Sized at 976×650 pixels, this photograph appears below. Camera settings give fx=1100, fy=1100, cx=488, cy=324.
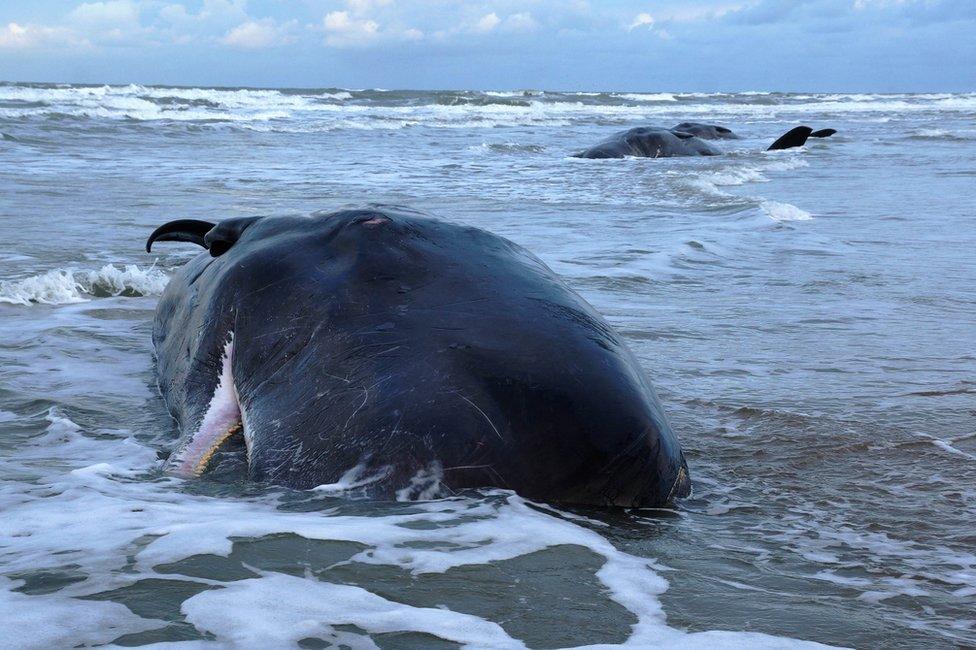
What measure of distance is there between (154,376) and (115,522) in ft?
7.84

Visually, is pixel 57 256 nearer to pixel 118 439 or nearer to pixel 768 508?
Result: pixel 118 439

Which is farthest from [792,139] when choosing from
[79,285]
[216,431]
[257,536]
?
[257,536]

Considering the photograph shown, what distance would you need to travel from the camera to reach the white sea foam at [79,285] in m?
7.03

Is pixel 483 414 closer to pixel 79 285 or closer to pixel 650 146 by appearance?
pixel 79 285

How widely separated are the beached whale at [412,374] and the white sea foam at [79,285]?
126 inches

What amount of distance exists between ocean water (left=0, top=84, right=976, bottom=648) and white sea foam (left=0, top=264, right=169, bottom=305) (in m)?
0.02

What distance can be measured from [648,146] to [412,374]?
19.1m

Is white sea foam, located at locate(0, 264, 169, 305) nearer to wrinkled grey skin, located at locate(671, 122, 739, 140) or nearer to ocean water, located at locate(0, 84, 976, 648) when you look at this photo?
ocean water, located at locate(0, 84, 976, 648)

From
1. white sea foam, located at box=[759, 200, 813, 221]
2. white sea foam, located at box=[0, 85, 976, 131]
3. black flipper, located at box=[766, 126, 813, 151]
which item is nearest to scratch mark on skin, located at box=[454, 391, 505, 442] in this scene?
white sea foam, located at box=[759, 200, 813, 221]

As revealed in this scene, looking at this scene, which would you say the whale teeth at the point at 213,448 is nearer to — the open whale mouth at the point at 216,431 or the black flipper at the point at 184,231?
the open whale mouth at the point at 216,431

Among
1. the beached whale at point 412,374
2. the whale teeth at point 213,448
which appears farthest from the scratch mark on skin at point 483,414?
the whale teeth at point 213,448

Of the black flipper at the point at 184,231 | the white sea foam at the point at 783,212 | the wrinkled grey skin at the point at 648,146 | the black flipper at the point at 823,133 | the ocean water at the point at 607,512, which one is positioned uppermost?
the black flipper at the point at 823,133

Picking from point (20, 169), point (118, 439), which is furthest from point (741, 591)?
point (20, 169)

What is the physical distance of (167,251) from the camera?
9273mm
